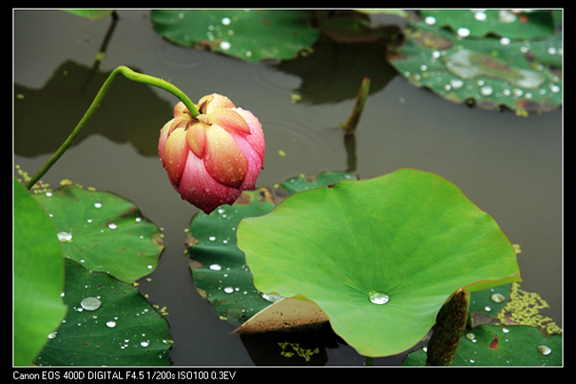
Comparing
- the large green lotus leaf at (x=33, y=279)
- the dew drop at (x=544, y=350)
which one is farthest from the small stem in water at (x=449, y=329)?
the large green lotus leaf at (x=33, y=279)

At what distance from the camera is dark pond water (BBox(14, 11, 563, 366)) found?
5.27 ft

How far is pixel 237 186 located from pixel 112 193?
0.71 meters

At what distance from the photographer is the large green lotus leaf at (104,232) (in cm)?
136

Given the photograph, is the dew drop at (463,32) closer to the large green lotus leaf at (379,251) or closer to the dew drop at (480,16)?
the dew drop at (480,16)

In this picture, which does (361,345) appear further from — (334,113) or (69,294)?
(334,113)

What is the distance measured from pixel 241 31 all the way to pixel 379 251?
1296 millimetres

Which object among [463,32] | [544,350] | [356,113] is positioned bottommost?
[544,350]

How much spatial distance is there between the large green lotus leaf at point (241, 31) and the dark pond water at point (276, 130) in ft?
0.17

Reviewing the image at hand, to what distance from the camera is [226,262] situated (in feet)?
4.56

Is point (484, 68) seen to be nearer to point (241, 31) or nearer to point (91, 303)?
point (241, 31)

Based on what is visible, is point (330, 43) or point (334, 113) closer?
point (334, 113)

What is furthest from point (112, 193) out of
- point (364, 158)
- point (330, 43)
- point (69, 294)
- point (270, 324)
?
point (330, 43)

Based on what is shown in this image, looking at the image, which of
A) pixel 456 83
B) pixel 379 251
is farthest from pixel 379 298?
pixel 456 83

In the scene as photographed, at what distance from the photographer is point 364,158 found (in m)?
1.82
